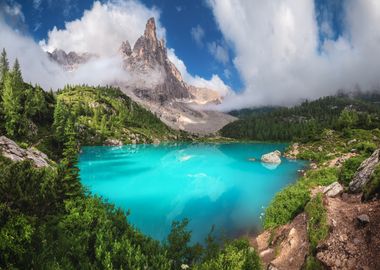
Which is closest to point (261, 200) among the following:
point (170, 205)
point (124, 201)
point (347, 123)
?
point (170, 205)

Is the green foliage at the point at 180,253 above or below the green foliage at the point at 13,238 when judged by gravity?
below

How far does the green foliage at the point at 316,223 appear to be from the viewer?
19234mm

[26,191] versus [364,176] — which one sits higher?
[364,176]

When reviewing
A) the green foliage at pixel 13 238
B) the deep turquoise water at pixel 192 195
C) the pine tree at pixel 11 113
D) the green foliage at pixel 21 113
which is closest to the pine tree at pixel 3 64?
the green foliage at pixel 21 113

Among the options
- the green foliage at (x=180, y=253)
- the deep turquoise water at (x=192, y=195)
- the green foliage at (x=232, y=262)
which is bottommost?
the deep turquoise water at (x=192, y=195)

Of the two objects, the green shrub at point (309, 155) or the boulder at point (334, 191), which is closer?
the boulder at point (334, 191)

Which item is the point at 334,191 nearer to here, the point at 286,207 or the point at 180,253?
the point at 286,207

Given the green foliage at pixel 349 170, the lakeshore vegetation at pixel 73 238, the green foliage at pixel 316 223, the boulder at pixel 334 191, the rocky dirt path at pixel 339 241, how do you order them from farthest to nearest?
the green foliage at pixel 349 170 → the boulder at pixel 334 191 → the green foliage at pixel 316 223 → the rocky dirt path at pixel 339 241 → the lakeshore vegetation at pixel 73 238

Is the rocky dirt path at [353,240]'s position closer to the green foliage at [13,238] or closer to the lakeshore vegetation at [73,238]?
the lakeshore vegetation at [73,238]

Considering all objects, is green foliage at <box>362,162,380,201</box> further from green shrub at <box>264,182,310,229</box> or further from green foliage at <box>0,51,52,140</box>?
green foliage at <box>0,51,52,140</box>

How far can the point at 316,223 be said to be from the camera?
2144 centimetres

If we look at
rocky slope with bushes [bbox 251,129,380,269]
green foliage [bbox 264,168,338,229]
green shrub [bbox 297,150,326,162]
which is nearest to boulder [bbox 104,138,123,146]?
green shrub [bbox 297,150,326,162]

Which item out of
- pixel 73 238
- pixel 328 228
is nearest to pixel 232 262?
pixel 328 228

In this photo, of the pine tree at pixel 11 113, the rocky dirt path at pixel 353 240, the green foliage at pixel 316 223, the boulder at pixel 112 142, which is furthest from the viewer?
the boulder at pixel 112 142
